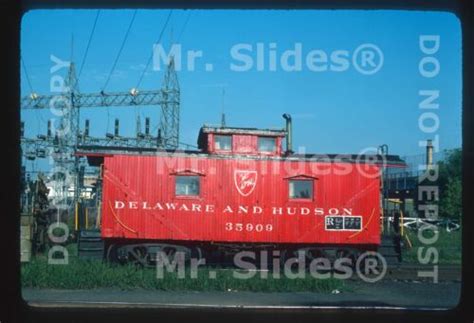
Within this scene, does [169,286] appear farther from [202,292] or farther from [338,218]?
[338,218]

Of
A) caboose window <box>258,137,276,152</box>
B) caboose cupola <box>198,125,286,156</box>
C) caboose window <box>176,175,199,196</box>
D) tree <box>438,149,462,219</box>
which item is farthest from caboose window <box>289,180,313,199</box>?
tree <box>438,149,462,219</box>

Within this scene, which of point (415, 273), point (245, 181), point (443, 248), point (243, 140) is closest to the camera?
point (415, 273)

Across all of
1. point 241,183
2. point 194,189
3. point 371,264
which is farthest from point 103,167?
point 371,264

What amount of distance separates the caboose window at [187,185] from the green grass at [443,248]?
6.39m

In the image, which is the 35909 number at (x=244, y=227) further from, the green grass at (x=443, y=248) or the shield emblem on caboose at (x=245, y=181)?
the green grass at (x=443, y=248)

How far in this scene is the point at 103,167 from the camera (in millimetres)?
14016

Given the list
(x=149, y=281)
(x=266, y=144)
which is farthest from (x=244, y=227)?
(x=149, y=281)

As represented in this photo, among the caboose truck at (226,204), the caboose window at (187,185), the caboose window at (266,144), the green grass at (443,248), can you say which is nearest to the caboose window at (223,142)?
the caboose truck at (226,204)

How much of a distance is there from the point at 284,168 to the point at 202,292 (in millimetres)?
4565

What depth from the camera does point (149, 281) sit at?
428 inches

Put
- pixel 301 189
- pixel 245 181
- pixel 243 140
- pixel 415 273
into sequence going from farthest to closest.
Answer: pixel 243 140
pixel 301 189
pixel 245 181
pixel 415 273

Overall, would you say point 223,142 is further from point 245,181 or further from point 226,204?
point 226,204

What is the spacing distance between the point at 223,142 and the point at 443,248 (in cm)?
847

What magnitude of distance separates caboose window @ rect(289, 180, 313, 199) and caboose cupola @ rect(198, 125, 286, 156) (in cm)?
103
